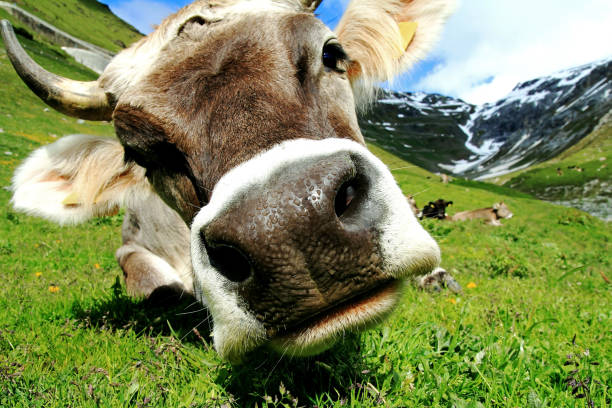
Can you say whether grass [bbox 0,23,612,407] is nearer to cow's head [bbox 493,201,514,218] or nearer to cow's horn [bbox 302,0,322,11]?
cow's horn [bbox 302,0,322,11]

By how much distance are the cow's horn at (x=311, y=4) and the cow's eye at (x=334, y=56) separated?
0.80m

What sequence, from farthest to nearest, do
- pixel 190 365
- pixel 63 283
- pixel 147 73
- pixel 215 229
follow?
pixel 63 283 < pixel 147 73 < pixel 190 365 < pixel 215 229

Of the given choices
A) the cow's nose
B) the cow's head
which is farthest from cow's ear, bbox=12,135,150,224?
the cow's head

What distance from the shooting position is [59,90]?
3271 mm

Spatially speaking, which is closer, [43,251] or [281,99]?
[281,99]

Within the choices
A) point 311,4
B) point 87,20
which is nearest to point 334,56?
point 311,4

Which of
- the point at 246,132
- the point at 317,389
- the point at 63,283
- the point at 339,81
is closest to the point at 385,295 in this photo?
the point at 317,389

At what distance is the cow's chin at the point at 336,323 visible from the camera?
166 centimetres

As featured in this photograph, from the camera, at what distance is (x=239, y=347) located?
1.76 metres

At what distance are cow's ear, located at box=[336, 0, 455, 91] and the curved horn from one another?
2192mm

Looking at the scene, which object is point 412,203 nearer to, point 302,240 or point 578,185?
point 302,240

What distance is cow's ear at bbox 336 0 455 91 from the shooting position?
12.2ft

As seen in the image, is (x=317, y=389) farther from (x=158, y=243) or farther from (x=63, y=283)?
(x=63, y=283)

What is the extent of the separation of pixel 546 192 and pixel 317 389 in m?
56.3
